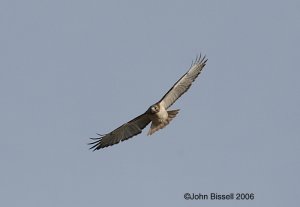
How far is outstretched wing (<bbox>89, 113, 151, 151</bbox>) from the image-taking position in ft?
76.7

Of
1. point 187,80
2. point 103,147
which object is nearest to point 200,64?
point 187,80

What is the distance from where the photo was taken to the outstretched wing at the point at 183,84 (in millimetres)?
23361

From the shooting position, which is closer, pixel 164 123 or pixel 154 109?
pixel 154 109

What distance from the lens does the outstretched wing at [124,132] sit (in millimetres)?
23391

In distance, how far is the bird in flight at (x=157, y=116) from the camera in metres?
22.8

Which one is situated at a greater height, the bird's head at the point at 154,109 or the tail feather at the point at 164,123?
the bird's head at the point at 154,109

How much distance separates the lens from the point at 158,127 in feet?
74.9

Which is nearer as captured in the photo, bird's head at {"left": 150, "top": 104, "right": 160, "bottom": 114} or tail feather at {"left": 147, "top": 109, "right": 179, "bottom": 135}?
bird's head at {"left": 150, "top": 104, "right": 160, "bottom": 114}

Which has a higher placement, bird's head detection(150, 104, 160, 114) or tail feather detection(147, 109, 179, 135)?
bird's head detection(150, 104, 160, 114)

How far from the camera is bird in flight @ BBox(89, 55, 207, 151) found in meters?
22.8

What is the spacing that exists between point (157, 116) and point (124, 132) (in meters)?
1.65

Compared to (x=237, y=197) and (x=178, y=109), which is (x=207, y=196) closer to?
(x=237, y=197)

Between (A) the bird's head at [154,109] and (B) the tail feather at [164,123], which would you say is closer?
(A) the bird's head at [154,109]

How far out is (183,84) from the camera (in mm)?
23828
